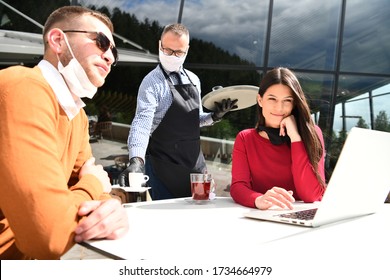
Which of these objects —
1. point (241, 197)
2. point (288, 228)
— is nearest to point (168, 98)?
point (241, 197)

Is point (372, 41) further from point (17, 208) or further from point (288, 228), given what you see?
point (17, 208)

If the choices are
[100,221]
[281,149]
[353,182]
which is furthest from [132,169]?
[353,182]

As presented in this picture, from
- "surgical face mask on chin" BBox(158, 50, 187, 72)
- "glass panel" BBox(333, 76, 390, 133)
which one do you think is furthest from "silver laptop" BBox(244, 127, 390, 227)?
"glass panel" BBox(333, 76, 390, 133)

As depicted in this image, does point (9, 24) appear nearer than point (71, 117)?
No

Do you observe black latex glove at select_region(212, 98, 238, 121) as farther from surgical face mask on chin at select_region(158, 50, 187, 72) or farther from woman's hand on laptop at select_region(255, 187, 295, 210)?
woman's hand on laptop at select_region(255, 187, 295, 210)

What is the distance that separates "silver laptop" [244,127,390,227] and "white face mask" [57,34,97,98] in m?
0.65

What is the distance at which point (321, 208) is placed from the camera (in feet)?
3.94

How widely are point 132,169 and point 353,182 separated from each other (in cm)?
107

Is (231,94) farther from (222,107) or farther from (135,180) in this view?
(135,180)

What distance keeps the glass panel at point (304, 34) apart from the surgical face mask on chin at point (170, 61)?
3.17 m

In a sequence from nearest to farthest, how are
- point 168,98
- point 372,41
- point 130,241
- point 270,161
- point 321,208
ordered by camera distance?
point 130,241 < point 321,208 < point 270,161 < point 168,98 < point 372,41

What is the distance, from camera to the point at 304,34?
5559mm

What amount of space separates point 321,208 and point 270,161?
30.0 inches

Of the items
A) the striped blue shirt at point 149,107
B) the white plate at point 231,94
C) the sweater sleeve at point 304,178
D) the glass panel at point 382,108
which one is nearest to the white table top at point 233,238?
the sweater sleeve at point 304,178
